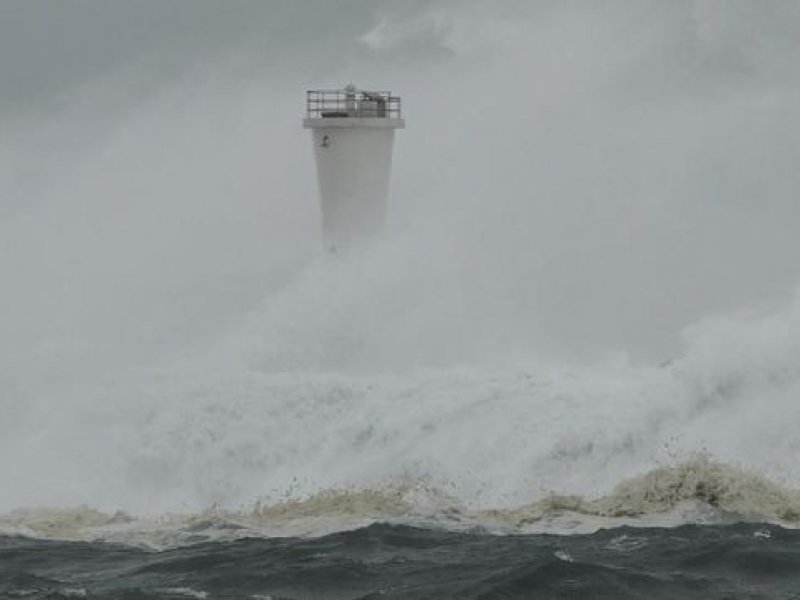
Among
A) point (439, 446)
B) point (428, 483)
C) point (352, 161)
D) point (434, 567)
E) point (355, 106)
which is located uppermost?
point (355, 106)

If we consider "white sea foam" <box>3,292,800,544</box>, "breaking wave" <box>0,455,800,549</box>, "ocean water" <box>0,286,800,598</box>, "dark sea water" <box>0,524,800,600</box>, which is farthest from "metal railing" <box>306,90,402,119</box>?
"dark sea water" <box>0,524,800,600</box>

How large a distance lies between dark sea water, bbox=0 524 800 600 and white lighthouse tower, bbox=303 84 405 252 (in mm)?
11302

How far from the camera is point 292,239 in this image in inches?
1559

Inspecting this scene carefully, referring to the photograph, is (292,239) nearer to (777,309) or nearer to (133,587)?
(777,309)

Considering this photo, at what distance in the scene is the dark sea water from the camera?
20.2 meters

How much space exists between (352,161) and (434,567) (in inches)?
535

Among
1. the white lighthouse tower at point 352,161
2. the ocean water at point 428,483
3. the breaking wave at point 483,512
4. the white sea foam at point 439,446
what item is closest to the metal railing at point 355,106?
the white lighthouse tower at point 352,161

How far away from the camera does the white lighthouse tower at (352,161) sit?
3344cm

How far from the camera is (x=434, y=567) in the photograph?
2116 centimetres

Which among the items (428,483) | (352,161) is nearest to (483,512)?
(428,483)

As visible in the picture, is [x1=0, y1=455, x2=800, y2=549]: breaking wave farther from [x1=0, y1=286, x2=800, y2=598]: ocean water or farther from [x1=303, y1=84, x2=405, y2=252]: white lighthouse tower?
[x1=303, y1=84, x2=405, y2=252]: white lighthouse tower

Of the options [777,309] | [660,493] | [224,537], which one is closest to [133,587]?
Answer: [224,537]

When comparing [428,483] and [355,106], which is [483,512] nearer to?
[428,483]

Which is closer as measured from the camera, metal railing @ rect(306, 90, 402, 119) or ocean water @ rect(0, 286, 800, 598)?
ocean water @ rect(0, 286, 800, 598)
